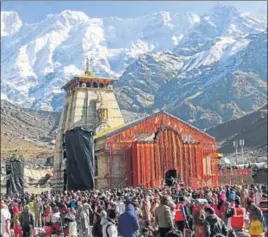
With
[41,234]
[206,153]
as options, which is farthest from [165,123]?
[41,234]

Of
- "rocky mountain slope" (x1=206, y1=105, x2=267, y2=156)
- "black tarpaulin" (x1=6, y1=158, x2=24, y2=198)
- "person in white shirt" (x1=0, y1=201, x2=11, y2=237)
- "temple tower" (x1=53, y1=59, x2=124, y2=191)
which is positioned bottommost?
"person in white shirt" (x1=0, y1=201, x2=11, y2=237)

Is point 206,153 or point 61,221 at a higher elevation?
point 206,153

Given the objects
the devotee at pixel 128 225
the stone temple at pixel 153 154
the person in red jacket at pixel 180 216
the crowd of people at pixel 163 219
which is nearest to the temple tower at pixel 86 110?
the stone temple at pixel 153 154

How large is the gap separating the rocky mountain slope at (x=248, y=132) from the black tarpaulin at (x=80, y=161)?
75118mm

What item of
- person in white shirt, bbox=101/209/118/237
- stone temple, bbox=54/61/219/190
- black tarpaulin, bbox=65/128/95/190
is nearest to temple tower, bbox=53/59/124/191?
stone temple, bbox=54/61/219/190

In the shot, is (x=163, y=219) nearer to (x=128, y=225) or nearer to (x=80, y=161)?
(x=128, y=225)

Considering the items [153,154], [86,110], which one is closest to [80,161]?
[153,154]

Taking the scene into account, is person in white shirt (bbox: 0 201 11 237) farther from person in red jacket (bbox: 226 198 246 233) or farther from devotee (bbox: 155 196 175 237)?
person in red jacket (bbox: 226 198 246 233)

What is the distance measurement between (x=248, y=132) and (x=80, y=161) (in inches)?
3857

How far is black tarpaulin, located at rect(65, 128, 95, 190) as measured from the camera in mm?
25938

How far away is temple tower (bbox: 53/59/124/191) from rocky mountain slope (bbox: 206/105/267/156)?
48.1 m

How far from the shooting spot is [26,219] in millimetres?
16672

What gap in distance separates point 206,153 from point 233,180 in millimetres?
5015

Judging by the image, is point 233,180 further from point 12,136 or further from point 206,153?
point 12,136
